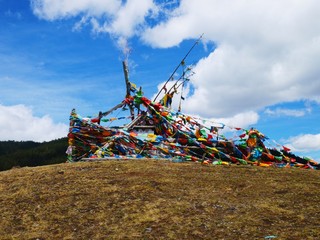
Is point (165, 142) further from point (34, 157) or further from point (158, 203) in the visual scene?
point (34, 157)

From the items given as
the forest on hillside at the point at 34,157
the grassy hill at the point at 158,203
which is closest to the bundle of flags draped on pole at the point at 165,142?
the grassy hill at the point at 158,203

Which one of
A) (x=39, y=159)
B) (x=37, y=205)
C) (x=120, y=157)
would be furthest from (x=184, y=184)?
(x=39, y=159)

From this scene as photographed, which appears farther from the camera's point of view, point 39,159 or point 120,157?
point 39,159

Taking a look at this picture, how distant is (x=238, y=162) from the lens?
19.8 m

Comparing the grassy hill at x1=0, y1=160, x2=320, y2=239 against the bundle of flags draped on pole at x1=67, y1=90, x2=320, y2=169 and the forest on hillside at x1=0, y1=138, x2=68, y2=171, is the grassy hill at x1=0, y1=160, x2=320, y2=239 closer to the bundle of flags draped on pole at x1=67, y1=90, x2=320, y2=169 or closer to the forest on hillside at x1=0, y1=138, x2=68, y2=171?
the bundle of flags draped on pole at x1=67, y1=90, x2=320, y2=169

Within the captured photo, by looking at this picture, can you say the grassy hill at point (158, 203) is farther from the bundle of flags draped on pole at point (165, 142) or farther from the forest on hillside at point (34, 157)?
the forest on hillside at point (34, 157)

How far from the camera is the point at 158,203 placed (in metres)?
12.1

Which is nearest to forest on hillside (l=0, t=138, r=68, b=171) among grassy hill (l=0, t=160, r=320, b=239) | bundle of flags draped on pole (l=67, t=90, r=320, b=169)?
bundle of flags draped on pole (l=67, t=90, r=320, b=169)

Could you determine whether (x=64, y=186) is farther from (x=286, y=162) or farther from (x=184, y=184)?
(x=286, y=162)

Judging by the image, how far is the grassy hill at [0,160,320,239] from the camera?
1038cm

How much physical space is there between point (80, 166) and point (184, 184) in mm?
4806

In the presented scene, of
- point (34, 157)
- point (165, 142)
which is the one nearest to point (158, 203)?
point (165, 142)

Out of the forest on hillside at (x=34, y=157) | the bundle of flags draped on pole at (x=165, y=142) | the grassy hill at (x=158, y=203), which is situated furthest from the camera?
the forest on hillside at (x=34, y=157)

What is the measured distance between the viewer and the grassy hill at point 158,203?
10.4 metres
